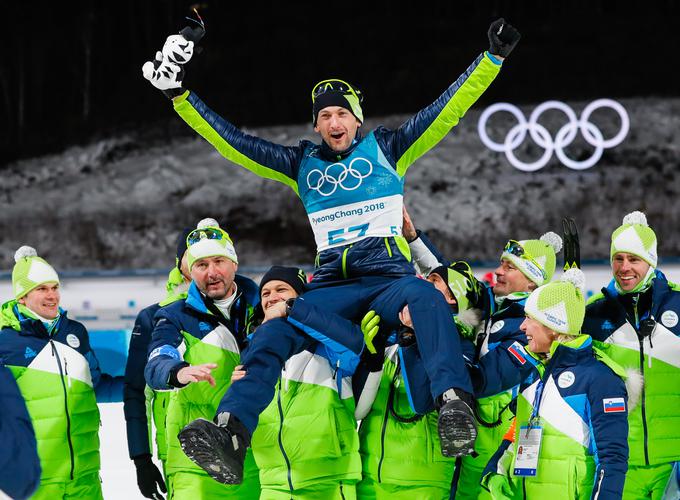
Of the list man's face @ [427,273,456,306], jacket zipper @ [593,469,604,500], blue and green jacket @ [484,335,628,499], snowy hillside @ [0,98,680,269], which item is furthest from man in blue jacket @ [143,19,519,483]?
snowy hillside @ [0,98,680,269]

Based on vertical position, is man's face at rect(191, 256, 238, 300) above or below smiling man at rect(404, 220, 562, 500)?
above

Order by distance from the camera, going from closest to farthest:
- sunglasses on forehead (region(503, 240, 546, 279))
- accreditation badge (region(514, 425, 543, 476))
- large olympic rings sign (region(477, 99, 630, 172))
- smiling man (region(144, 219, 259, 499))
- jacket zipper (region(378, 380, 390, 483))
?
accreditation badge (region(514, 425, 543, 476)), jacket zipper (region(378, 380, 390, 483)), smiling man (region(144, 219, 259, 499)), sunglasses on forehead (region(503, 240, 546, 279)), large olympic rings sign (region(477, 99, 630, 172))

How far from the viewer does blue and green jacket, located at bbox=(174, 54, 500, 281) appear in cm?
427

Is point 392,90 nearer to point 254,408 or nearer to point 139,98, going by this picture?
point 139,98

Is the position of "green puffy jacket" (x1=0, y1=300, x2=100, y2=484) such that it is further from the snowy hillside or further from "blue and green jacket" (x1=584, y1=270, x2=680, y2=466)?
the snowy hillside

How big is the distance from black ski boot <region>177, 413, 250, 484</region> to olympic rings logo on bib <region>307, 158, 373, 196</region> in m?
1.16

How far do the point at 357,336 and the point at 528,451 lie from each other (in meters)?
0.80

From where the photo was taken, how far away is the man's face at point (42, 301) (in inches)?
185

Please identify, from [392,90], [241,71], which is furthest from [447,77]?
[241,71]

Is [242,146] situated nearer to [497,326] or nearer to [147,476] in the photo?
[497,326]

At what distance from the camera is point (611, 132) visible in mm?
11516

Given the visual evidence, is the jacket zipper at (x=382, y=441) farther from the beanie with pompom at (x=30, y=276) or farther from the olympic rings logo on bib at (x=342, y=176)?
the beanie with pompom at (x=30, y=276)

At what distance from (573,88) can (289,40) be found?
331cm

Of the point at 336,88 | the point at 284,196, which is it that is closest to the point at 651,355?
the point at 336,88
